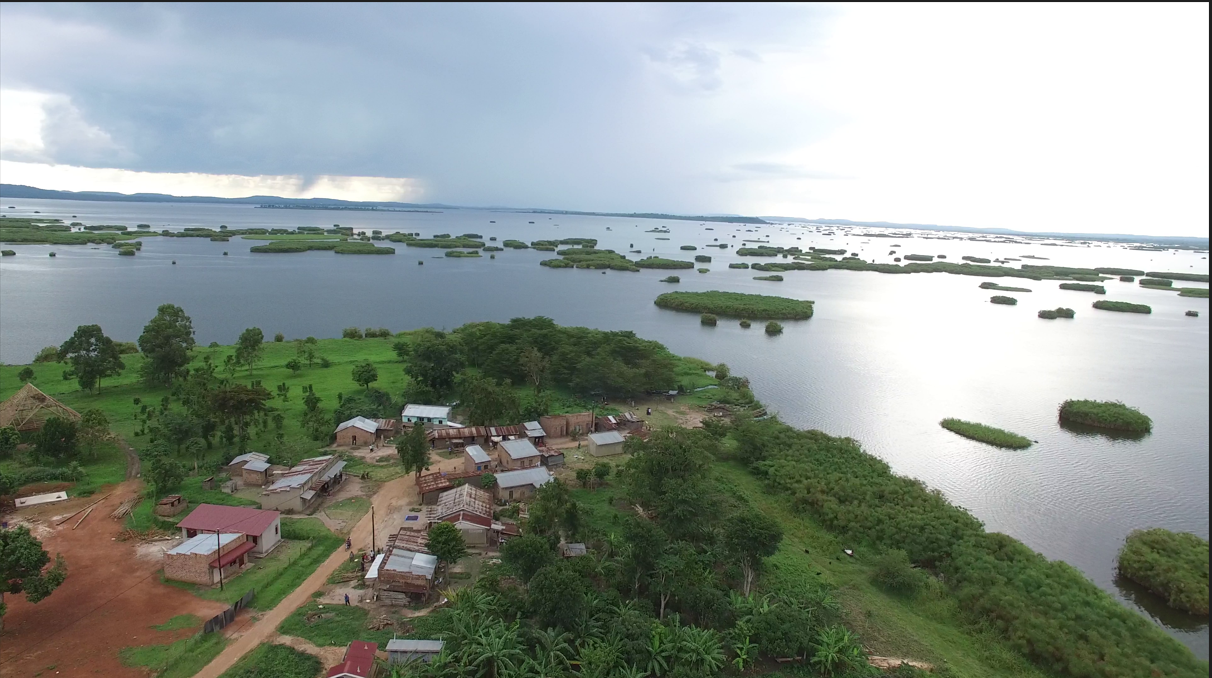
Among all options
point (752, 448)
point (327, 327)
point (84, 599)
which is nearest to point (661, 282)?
point (327, 327)

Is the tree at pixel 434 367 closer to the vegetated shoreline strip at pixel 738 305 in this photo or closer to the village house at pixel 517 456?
the village house at pixel 517 456

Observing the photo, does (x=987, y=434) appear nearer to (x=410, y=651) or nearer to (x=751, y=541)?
(x=751, y=541)

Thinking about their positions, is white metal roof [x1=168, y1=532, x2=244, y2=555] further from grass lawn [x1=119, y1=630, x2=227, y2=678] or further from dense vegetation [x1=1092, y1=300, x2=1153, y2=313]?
dense vegetation [x1=1092, y1=300, x2=1153, y2=313]

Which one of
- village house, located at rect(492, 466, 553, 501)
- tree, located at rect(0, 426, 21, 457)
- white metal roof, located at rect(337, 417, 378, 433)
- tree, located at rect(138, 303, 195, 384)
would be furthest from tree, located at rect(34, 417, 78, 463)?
village house, located at rect(492, 466, 553, 501)

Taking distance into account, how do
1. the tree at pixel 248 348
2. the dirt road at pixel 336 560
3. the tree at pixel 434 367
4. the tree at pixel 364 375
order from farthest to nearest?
the tree at pixel 248 348 → the tree at pixel 364 375 → the tree at pixel 434 367 → the dirt road at pixel 336 560

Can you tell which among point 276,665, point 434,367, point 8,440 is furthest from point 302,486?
point 8,440

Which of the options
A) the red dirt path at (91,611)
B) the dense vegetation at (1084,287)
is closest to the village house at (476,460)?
the red dirt path at (91,611)
